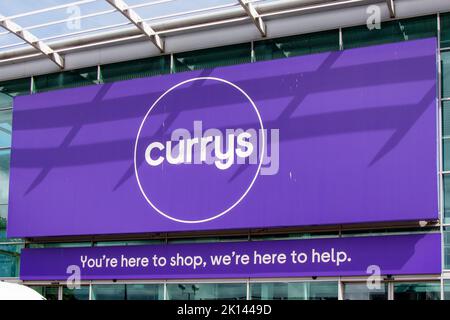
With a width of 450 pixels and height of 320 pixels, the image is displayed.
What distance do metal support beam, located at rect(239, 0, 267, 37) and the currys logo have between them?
4.18 feet

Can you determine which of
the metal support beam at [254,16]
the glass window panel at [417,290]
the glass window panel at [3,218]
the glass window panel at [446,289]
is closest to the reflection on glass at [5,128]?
the glass window panel at [3,218]

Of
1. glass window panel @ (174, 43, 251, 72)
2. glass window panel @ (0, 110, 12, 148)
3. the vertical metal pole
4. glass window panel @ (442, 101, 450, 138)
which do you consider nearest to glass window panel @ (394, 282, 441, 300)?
the vertical metal pole

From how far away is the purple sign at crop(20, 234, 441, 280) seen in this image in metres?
12.1

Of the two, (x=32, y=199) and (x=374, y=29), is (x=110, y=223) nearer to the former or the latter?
(x=32, y=199)

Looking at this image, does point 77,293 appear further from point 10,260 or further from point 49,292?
point 10,260

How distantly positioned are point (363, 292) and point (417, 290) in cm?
97

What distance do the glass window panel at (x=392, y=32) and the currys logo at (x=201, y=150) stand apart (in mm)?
2324

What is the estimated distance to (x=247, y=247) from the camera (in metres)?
13.5

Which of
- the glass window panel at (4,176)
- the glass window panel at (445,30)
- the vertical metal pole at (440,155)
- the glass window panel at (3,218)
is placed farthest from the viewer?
the glass window panel at (4,176)

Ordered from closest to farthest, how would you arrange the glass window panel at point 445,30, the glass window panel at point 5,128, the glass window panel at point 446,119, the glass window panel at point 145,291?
the glass window panel at point 446,119, the glass window panel at point 445,30, the glass window panel at point 145,291, the glass window panel at point 5,128

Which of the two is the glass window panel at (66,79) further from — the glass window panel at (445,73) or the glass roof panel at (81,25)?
the glass window panel at (445,73)

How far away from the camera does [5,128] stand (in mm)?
16766

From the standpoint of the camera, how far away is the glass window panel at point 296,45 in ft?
44.9

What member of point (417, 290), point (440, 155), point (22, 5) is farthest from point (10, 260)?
point (440, 155)
